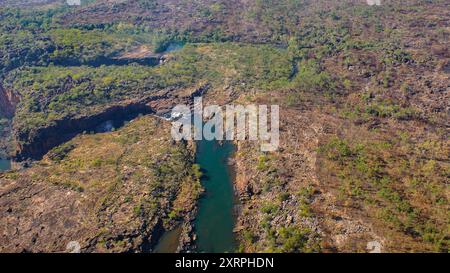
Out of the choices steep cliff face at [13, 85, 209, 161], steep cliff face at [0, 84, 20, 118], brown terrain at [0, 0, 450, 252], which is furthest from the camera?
steep cliff face at [0, 84, 20, 118]

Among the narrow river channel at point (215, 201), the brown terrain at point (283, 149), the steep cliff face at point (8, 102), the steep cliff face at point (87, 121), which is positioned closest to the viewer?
the brown terrain at point (283, 149)

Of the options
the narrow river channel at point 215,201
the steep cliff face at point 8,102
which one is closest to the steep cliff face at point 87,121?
the steep cliff face at point 8,102

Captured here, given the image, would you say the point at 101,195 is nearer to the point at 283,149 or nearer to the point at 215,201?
the point at 215,201

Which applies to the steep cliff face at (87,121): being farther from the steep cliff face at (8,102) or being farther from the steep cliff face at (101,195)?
the steep cliff face at (8,102)

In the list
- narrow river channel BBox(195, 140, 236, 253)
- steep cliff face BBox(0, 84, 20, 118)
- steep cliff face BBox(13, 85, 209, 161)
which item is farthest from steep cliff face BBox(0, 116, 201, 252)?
steep cliff face BBox(0, 84, 20, 118)

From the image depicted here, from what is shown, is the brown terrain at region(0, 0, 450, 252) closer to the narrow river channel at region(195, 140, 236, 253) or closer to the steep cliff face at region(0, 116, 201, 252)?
the steep cliff face at region(0, 116, 201, 252)

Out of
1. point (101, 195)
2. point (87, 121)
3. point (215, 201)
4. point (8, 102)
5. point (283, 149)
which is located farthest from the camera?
point (8, 102)

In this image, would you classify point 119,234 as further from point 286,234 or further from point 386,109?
point 386,109

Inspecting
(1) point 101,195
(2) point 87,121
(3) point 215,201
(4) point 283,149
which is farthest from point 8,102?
(4) point 283,149
